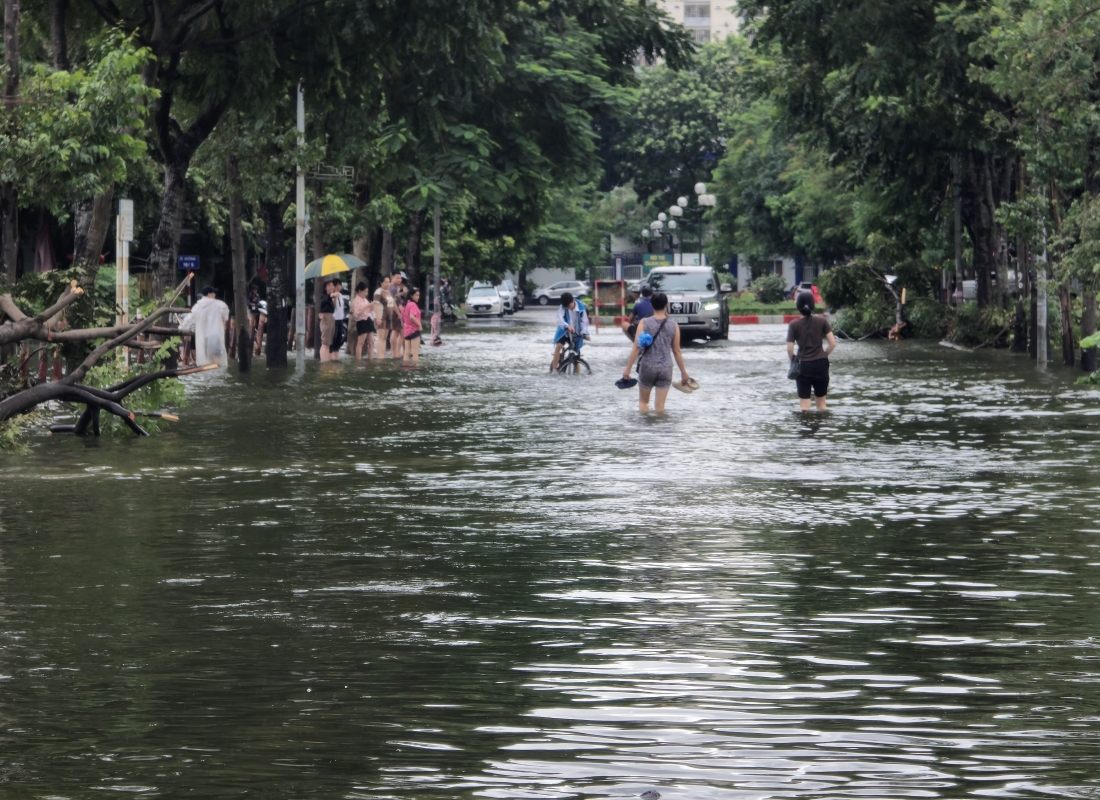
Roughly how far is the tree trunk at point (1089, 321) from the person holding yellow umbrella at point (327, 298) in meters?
15.5

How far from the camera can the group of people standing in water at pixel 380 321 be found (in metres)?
40.8

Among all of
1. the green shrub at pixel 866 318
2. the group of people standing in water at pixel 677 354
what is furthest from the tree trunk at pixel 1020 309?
the group of people standing in water at pixel 677 354

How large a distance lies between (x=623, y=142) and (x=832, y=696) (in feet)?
383

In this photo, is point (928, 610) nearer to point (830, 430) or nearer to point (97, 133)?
point (830, 430)

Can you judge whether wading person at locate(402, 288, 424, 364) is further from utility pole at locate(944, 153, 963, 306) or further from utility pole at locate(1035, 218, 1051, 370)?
utility pole at locate(944, 153, 963, 306)

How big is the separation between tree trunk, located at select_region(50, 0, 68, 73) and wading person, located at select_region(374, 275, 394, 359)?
1714 centimetres

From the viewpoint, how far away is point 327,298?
42219 mm

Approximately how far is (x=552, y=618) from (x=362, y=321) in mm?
34063

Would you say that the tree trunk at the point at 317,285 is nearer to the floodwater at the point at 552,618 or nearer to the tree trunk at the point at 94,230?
the tree trunk at the point at 94,230

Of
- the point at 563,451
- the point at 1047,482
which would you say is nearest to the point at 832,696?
the point at 1047,482

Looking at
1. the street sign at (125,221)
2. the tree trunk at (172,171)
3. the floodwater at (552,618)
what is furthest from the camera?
the tree trunk at (172,171)

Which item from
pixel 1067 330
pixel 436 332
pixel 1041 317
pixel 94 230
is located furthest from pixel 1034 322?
pixel 436 332

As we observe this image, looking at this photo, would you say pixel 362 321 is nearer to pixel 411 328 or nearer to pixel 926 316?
pixel 411 328

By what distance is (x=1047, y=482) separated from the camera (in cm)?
1526
